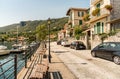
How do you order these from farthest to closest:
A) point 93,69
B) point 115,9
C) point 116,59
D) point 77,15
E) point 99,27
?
point 77,15 → point 99,27 → point 115,9 → point 116,59 → point 93,69

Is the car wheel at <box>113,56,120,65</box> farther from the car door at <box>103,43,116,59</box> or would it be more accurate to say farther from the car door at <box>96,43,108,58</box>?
the car door at <box>96,43,108,58</box>

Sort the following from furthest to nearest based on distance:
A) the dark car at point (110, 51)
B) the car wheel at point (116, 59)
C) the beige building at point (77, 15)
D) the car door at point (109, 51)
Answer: the beige building at point (77, 15) < the car door at point (109, 51) < the dark car at point (110, 51) < the car wheel at point (116, 59)

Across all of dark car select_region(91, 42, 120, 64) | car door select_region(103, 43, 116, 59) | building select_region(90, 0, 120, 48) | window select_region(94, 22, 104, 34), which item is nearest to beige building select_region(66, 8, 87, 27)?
window select_region(94, 22, 104, 34)

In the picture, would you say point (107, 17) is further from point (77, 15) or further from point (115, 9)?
point (77, 15)

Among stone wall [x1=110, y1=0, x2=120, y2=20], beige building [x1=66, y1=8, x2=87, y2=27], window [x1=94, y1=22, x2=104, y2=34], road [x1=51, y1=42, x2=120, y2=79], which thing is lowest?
road [x1=51, y1=42, x2=120, y2=79]

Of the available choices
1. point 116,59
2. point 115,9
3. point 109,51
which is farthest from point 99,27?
point 116,59

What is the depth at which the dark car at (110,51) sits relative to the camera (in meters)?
14.7

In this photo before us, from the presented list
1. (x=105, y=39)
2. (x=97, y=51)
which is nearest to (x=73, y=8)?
(x=105, y=39)

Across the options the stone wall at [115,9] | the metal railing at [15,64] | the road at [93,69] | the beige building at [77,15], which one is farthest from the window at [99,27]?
the beige building at [77,15]

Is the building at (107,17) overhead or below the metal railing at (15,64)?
overhead

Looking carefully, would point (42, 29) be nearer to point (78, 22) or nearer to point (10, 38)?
point (78, 22)

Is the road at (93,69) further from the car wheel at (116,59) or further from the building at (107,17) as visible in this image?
the building at (107,17)

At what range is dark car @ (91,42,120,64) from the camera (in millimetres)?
14658

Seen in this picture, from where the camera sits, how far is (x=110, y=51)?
15.7m
